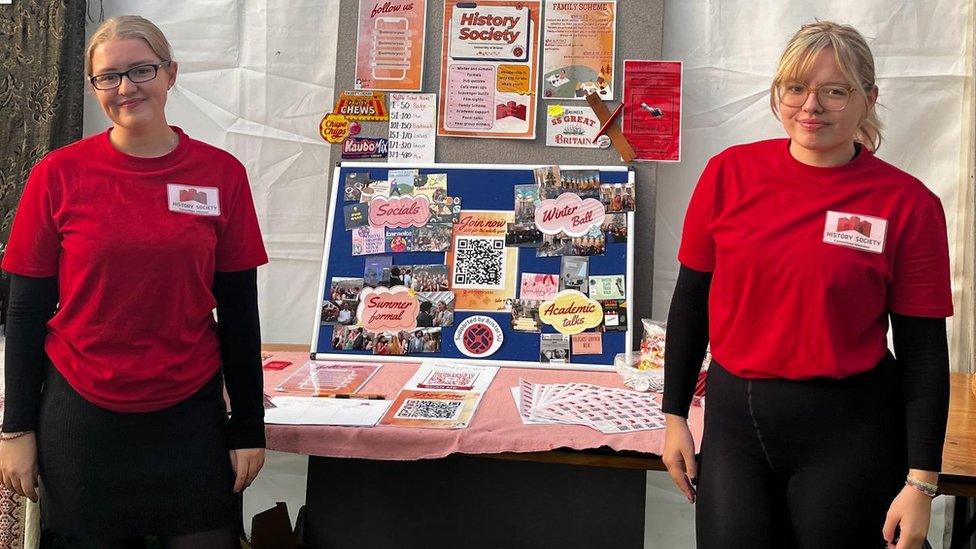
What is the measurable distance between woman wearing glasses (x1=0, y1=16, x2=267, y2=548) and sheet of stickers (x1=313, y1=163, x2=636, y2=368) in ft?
3.28

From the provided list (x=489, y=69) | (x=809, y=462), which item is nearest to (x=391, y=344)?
(x=489, y=69)

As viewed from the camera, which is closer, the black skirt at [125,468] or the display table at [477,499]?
the black skirt at [125,468]

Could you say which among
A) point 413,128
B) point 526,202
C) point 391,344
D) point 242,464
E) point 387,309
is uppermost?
point 413,128

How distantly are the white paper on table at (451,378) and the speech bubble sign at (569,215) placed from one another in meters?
0.45

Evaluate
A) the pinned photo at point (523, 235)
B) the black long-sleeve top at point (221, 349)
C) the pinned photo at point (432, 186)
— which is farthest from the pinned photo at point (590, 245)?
the black long-sleeve top at point (221, 349)

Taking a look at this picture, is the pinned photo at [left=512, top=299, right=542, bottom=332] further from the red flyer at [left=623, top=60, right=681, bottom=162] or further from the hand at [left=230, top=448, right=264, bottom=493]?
the hand at [left=230, top=448, right=264, bottom=493]

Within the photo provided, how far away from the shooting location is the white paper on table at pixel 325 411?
1.77 meters

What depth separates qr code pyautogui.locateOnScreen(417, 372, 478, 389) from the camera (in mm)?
2066

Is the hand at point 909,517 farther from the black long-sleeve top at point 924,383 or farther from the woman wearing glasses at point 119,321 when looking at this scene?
the woman wearing glasses at point 119,321

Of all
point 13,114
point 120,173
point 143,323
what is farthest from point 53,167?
point 13,114

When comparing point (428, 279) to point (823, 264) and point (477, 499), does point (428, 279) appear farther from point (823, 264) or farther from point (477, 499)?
point (823, 264)

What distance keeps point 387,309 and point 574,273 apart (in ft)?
1.84

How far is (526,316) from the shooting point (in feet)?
7.61

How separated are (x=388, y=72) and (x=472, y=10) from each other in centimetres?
32
